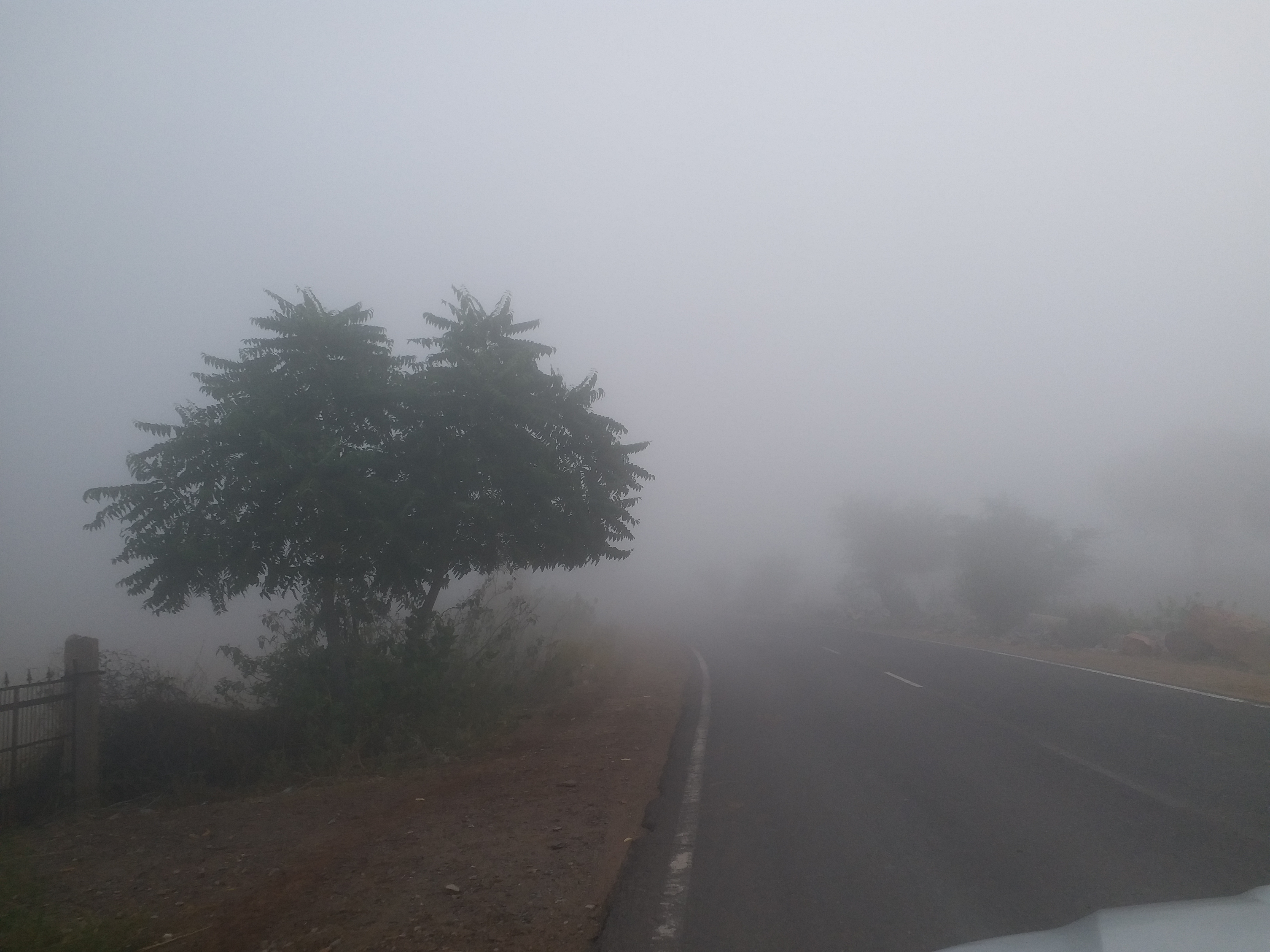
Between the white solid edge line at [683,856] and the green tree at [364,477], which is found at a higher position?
the green tree at [364,477]

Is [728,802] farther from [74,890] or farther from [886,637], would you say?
[886,637]

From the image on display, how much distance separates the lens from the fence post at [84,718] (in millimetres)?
9414

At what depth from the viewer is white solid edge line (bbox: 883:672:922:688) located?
650 inches

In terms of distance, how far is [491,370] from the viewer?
1259 cm

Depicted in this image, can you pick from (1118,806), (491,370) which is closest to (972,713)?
(1118,806)

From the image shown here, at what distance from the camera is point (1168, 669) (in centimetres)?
1783

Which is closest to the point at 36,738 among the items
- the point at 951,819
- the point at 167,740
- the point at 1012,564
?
the point at 167,740

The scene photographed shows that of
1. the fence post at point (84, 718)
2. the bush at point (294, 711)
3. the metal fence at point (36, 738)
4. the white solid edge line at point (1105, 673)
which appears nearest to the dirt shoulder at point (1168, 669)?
the white solid edge line at point (1105, 673)

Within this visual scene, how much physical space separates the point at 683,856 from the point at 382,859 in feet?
8.48

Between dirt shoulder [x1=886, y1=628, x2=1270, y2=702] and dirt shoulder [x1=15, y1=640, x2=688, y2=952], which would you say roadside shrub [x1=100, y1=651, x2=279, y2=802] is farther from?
dirt shoulder [x1=886, y1=628, x2=1270, y2=702]

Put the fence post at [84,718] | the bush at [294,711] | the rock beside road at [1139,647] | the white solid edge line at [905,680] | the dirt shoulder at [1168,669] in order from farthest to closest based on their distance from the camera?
1. the rock beside road at [1139,647]
2. the white solid edge line at [905,680]
3. the dirt shoulder at [1168,669]
4. the bush at [294,711]
5. the fence post at [84,718]

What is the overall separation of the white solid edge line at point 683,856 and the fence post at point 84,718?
6501 millimetres

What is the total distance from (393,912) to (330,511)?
19.6 ft

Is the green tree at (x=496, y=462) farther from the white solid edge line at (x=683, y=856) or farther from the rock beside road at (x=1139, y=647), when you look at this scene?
the rock beside road at (x=1139, y=647)
